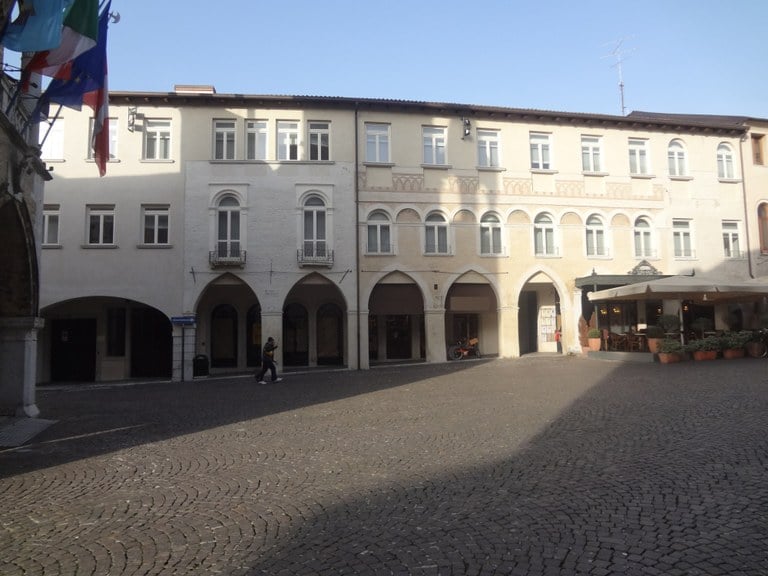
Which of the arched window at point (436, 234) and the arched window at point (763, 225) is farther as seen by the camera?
the arched window at point (763, 225)

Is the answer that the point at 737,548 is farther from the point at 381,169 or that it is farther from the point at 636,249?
the point at 636,249

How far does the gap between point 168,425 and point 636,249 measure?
22513 millimetres

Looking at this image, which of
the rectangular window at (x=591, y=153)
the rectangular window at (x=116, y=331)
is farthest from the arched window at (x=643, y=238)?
the rectangular window at (x=116, y=331)

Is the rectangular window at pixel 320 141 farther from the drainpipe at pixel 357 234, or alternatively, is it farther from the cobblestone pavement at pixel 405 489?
the cobblestone pavement at pixel 405 489

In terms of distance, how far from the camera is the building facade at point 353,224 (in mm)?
22281

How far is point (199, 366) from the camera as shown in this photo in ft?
72.5

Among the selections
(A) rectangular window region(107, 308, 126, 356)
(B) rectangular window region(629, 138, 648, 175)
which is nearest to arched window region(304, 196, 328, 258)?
(A) rectangular window region(107, 308, 126, 356)

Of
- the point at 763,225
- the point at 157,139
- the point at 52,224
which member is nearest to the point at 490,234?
the point at 763,225

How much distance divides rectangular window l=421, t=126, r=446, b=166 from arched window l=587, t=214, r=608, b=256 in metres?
7.45

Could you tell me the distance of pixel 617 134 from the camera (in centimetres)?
2620

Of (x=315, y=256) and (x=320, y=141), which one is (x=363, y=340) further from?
(x=320, y=141)

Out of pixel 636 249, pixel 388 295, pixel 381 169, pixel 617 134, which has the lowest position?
pixel 388 295

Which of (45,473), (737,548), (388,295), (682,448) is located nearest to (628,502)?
(737,548)

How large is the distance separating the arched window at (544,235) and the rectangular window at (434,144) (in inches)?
202
